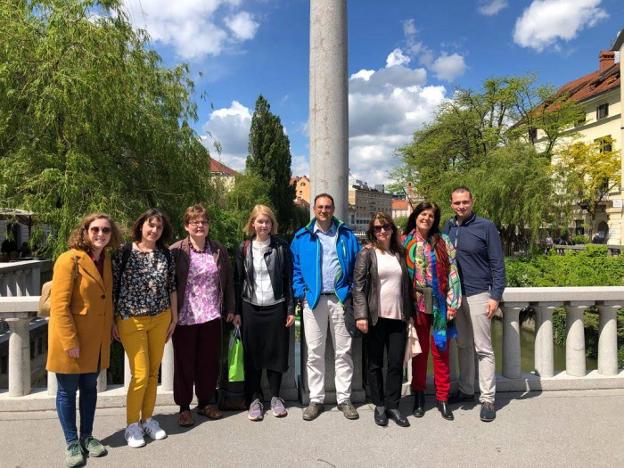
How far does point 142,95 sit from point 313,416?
26.9 ft

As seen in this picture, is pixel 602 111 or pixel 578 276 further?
pixel 602 111

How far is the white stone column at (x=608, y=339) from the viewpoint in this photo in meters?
4.29

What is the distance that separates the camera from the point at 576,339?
4.27 metres

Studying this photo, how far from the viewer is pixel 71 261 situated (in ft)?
9.52

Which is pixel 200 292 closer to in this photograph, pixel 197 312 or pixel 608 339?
pixel 197 312

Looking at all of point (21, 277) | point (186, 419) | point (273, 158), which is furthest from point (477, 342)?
point (273, 158)

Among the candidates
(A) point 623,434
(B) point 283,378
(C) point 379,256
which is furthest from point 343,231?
(A) point 623,434

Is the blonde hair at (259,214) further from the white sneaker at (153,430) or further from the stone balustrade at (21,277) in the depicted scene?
the stone balustrade at (21,277)

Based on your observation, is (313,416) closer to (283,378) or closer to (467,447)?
(283,378)

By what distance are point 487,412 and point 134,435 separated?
264 centimetres

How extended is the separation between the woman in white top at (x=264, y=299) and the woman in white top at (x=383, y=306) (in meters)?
0.59

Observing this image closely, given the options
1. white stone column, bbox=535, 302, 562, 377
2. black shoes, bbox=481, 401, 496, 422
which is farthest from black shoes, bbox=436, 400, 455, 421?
white stone column, bbox=535, 302, 562, 377

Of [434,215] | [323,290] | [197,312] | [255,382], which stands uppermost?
[434,215]

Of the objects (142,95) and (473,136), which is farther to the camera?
(473,136)
